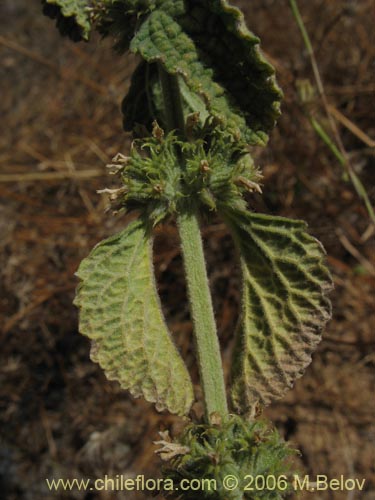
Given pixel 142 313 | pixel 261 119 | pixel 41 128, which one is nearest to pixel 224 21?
pixel 261 119

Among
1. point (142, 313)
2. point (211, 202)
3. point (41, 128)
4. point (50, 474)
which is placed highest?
point (41, 128)


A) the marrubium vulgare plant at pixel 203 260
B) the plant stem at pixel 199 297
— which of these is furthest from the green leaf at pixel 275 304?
the plant stem at pixel 199 297

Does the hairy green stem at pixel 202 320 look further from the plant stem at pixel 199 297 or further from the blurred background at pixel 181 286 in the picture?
the blurred background at pixel 181 286

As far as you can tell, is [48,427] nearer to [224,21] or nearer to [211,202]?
[211,202]

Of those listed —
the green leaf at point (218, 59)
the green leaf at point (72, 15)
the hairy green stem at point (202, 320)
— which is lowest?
the hairy green stem at point (202, 320)

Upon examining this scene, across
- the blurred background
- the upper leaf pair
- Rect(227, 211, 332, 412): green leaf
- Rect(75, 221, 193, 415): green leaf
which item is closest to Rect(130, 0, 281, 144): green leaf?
the upper leaf pair

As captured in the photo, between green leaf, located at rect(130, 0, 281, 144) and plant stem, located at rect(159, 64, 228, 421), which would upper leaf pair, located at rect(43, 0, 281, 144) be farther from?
plant stem, located at rect(159, 64, 228, 421)

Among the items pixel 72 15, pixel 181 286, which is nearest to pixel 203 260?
pixel 72 15
